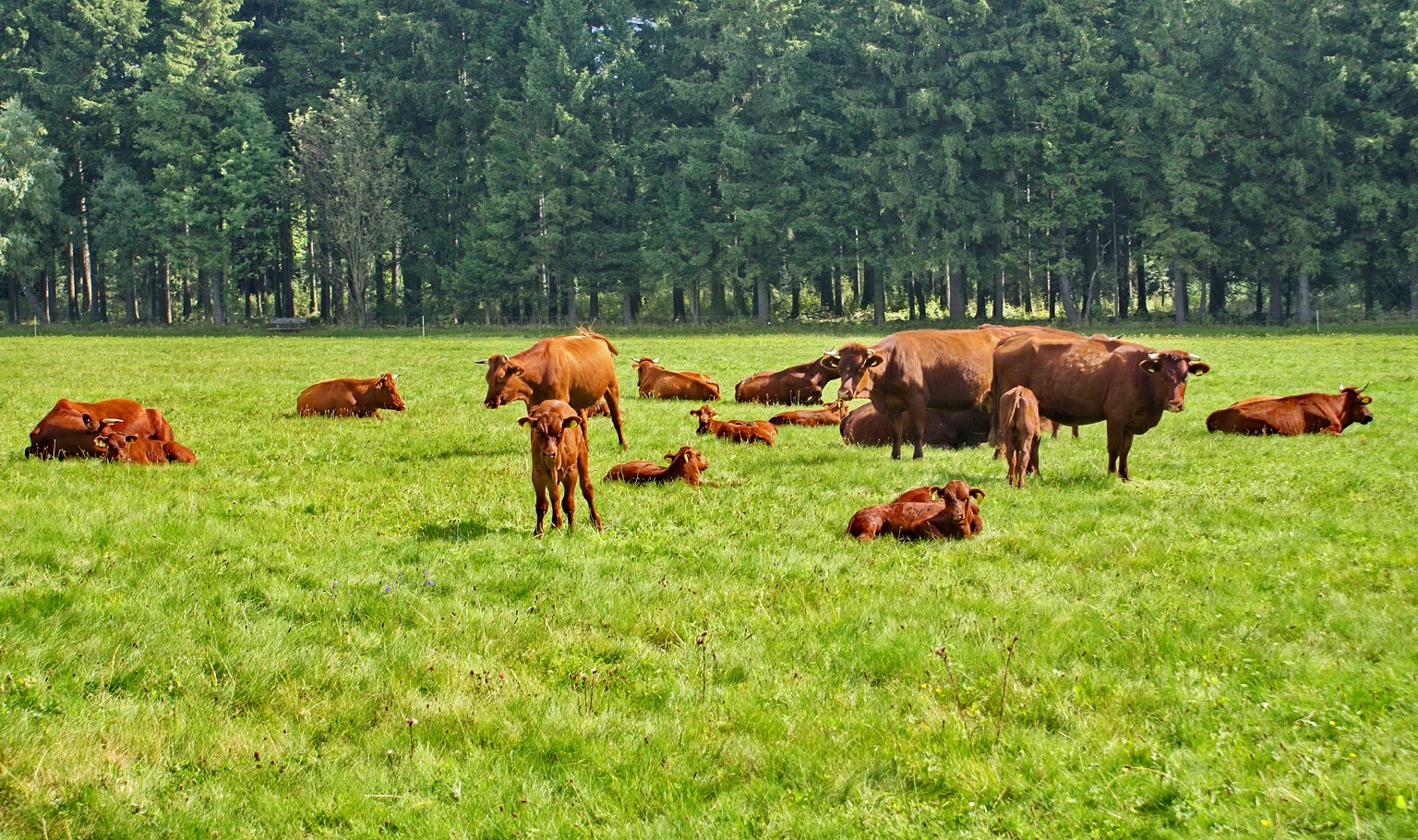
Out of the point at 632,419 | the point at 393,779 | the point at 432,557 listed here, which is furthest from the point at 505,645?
the point at 632,419

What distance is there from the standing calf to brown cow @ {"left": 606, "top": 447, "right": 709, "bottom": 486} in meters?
3.26

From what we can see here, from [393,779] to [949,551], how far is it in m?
4.86

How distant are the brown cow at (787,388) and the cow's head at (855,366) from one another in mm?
5818

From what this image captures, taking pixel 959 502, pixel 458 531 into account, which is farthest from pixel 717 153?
pixel 959 502

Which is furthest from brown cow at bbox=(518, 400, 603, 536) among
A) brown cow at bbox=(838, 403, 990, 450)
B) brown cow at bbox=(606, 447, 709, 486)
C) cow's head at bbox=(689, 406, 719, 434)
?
brown cow at bbox=(838, 403, 990, 450)

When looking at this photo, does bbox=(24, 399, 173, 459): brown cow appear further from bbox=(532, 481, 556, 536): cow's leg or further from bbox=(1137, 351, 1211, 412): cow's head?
bbox=(1137, 351, 1211, 412): cow's head

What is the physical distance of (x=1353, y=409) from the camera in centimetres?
1480

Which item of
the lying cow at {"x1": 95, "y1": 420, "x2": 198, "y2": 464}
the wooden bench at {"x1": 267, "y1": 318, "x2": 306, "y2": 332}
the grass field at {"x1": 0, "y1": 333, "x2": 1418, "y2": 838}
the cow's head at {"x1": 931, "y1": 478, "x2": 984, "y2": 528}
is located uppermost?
the wooden bench at {"x1": 267, "y1": 318, "x2": 306, "y2": 332}

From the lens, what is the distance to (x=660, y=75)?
60.4 m

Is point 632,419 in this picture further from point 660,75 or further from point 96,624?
point 660,75

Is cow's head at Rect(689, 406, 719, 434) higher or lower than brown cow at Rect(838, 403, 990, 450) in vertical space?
higher

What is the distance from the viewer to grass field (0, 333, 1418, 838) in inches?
169

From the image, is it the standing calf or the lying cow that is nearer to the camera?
the standing calf

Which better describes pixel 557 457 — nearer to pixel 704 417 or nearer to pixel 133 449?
pixel 133 449
